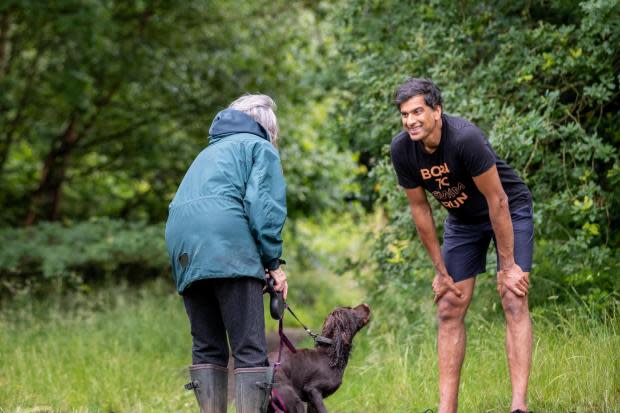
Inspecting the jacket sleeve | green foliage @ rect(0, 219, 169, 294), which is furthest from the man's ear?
green foliage @ rect(0, 219, 169, 294)

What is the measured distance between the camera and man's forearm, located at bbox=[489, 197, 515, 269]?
4.42 m

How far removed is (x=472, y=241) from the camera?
4.77 metres

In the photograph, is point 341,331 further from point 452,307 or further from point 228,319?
point 228,319

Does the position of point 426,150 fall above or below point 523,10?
below

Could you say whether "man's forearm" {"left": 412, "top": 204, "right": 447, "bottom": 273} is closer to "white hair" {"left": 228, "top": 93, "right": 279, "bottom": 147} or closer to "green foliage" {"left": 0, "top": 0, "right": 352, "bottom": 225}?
"white hair" {"left": 228, "top": 93, "right": 279, "bottom": 147}

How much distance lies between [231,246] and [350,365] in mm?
3305

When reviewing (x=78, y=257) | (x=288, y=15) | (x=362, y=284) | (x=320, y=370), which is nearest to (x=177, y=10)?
(x=288, y=15)

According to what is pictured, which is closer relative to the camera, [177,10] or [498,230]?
[498,230]

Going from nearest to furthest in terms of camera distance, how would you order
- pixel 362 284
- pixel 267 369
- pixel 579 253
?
pixel 267 369 → pixel 579 253 → pixel 362 284

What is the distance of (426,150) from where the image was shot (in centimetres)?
457

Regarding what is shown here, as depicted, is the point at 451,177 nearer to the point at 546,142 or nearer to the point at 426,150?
the point at 426,150

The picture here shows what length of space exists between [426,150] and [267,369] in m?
1.47

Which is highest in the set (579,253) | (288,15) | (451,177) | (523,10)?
(288,15)

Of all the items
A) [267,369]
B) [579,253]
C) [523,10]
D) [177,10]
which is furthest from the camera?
[177,10]
